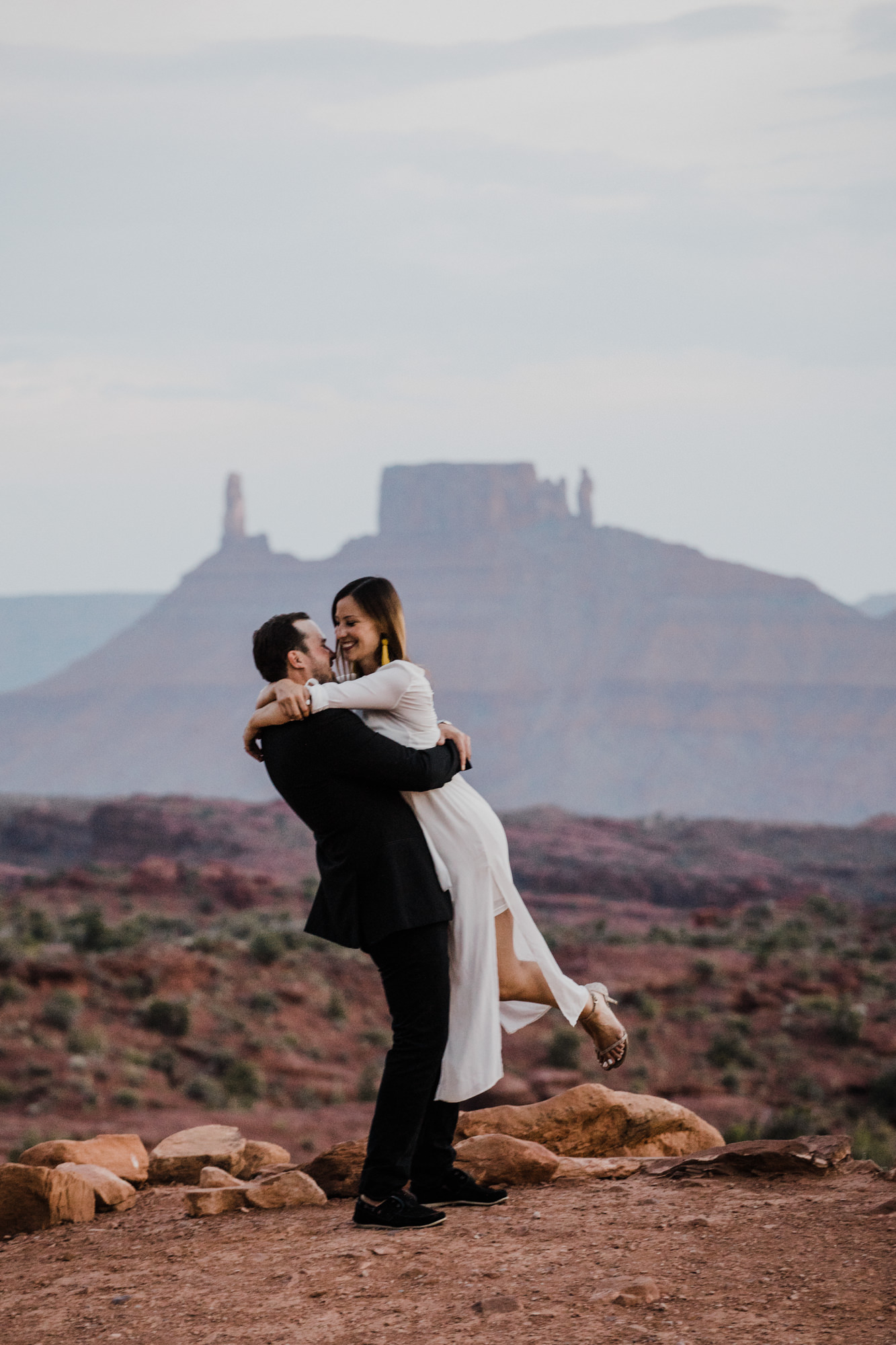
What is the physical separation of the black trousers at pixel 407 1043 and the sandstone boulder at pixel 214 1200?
98cm

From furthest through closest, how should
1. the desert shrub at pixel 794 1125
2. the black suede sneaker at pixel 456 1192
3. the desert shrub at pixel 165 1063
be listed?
the desert shrub at pixel 165 1063
the desert shrub at pixel 794 1125
the black suede sneaker at pixel 456 1192

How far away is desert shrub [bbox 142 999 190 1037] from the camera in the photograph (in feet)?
59.0

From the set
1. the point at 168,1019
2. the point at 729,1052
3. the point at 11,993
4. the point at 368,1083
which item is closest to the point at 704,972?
the point at 729,1052

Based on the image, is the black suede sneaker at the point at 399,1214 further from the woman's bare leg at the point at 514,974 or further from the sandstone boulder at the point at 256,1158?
the sandstone boulder at the point at 256,1158

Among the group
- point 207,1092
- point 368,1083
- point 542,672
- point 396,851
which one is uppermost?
point 542,672

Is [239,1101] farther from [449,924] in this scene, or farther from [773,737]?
[773,737]

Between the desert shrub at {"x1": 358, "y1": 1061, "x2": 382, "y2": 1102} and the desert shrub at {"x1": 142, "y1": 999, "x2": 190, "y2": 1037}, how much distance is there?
7.90 feet

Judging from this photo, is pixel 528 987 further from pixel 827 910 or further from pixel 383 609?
pixel 827 910

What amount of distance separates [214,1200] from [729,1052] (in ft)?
49.2

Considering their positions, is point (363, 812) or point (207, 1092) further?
point (207, 1092)

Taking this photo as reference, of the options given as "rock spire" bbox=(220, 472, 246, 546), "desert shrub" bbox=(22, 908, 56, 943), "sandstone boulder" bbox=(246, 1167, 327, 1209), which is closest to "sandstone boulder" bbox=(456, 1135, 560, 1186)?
"sandstone boulder" bbox=(246, 1167, 327, 1209)

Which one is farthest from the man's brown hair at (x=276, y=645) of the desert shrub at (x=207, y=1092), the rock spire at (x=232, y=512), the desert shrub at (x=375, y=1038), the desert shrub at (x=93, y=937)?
the rock spire at (x=232, y=512)

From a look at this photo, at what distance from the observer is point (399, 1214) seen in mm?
4309

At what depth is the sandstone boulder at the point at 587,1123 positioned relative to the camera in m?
5.96
